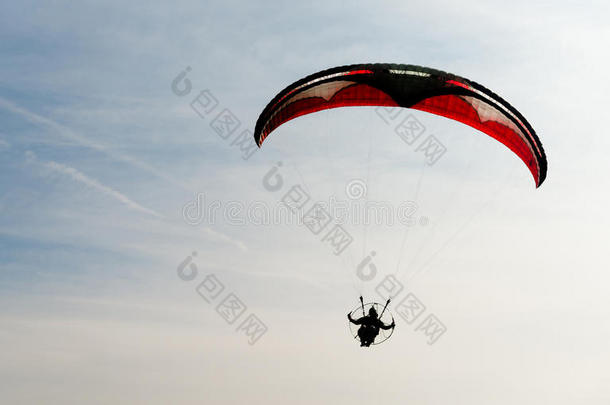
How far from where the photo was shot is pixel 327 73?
20250 mm

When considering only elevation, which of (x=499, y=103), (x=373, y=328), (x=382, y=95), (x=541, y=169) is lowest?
(x=373, y=328)

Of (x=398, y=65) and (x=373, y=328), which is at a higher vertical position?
(x=398, y=65)

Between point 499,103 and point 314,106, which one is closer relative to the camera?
point 499,103

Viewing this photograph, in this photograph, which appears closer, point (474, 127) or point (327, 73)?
point (327, 73)

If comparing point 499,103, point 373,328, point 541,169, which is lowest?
point 373,328

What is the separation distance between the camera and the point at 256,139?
21719 mm

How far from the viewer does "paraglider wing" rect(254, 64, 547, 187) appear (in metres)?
19.9

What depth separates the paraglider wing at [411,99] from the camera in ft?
65.4

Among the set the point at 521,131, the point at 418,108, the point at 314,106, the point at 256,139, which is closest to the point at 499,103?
the point at 521,131

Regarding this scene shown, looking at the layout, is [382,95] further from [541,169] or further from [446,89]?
[541,169]

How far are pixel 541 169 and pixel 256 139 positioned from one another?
9997 millimetres

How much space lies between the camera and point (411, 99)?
20469 mm

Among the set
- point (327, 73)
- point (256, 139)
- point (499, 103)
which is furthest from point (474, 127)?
point (256, 139)

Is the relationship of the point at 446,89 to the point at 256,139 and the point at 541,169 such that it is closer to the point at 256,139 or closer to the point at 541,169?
the point at 541,169
